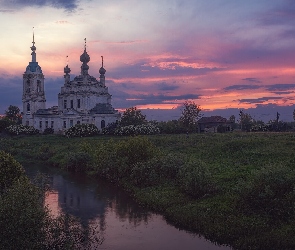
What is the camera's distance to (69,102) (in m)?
93.2

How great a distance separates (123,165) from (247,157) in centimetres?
1412

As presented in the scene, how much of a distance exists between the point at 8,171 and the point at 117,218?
27.7ft

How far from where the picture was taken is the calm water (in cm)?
2389

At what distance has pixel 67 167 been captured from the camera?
54.4 metres

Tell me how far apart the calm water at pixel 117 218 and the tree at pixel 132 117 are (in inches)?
1688

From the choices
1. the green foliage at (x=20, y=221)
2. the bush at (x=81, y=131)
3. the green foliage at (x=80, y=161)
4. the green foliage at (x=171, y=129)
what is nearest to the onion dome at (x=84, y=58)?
the bush at (x=81, y=131)

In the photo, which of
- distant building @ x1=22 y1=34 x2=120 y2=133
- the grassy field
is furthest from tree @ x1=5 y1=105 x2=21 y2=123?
the grassy field

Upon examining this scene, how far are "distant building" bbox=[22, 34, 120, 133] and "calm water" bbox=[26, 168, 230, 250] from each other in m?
45.7

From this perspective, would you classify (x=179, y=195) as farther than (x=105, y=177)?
No

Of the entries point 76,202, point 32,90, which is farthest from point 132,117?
point 76,202

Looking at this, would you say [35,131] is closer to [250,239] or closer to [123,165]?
[123,165]

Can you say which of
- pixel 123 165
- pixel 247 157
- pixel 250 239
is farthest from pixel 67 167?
pixel 250 239

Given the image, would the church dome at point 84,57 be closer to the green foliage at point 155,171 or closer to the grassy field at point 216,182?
the grassy field at point 216,182

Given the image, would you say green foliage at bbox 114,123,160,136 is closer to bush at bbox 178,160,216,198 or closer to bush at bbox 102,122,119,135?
bush at bbox 102,122,119,135
